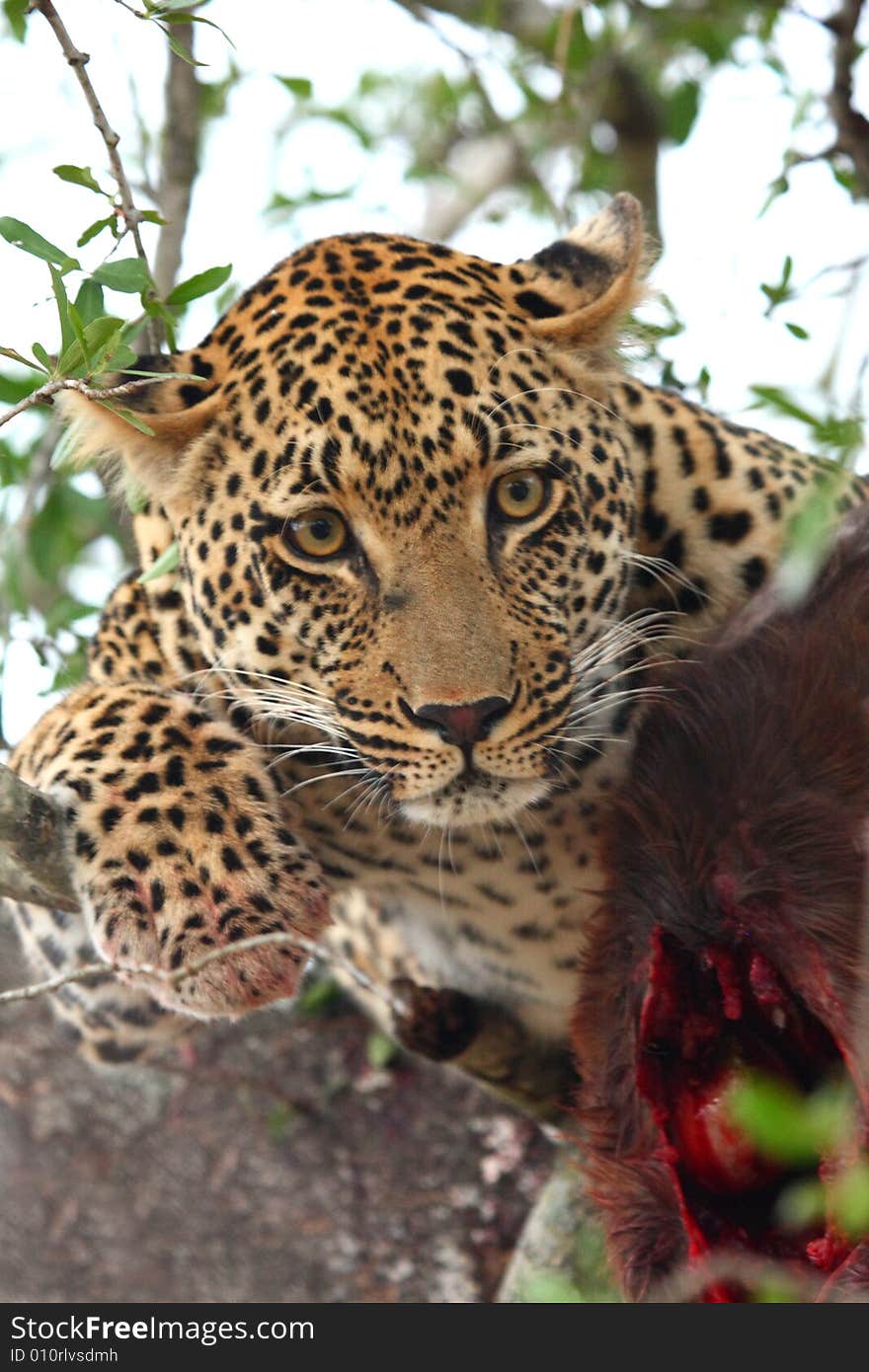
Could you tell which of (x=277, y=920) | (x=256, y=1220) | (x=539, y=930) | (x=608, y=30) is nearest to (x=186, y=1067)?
(x=256, y=1220)

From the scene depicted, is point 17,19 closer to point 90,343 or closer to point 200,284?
point 200,284

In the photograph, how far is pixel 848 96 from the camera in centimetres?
451

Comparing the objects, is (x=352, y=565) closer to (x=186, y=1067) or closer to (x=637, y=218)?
(x=637, y=218)

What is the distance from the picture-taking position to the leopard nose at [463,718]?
132 inches

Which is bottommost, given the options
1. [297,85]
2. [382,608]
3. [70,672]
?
[70,672]

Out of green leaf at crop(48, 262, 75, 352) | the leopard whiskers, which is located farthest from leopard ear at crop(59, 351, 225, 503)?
the leopard whiskers

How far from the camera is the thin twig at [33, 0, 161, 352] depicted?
308 centimetres

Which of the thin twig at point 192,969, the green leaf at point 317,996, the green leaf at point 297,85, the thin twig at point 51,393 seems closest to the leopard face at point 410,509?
the thin twig at point 192,969

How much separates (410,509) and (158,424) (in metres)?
0.62

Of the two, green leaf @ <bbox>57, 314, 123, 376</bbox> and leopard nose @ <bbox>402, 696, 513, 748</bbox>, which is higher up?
green leaf @ <bbox>57, 314, 123, 376</bbox>

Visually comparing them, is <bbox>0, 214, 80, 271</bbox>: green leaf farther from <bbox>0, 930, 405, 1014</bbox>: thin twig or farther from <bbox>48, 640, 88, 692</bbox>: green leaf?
<bbox>48, 640, 88, 692</bbox>: green leaf

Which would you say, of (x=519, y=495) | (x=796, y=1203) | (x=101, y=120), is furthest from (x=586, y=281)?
(x=796, y=1203)

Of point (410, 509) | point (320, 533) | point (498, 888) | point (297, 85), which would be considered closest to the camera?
point (410, 509)

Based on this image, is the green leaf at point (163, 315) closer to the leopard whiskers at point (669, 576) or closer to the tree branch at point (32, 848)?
the tree branch at point (32, 848)
